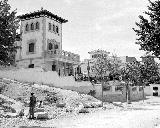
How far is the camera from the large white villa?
41.9 metres

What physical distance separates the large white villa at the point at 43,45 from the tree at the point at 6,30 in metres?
23.9

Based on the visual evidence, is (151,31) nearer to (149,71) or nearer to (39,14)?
(39,14)

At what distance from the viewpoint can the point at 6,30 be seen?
1658cm

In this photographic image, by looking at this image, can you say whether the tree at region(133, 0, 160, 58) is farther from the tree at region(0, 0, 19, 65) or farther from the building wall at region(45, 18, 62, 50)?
the building wall at region(45, 18, 62, 50)

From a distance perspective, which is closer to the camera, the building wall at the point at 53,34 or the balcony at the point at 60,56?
the balcony at the point at 60,56

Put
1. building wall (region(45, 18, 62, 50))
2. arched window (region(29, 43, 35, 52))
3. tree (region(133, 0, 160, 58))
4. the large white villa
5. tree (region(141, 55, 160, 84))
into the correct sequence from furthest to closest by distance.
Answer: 1. tree (region(141, 55, 160, 84))
2. arched window (region(29, 43, 35, 52))
3. building wall (region(45, 18, 62, 50))
4. the large white villa
5. tree (region(133, 0, 160, 58))

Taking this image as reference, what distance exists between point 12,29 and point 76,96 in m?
18.6

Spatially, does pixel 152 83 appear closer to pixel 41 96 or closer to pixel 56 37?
pixel 56 37

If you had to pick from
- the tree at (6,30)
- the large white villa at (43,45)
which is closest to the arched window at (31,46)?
the large white villa at (43,45)

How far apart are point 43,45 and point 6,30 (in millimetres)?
25370

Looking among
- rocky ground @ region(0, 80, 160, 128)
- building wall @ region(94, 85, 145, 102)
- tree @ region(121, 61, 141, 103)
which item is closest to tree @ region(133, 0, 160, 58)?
rocky ground @ region(0, 80, 160, 128)

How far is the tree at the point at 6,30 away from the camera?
16.4 m

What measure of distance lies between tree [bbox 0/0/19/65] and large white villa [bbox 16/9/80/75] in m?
23.9

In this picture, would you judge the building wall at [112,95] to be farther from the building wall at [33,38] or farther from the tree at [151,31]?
the tree at [151,31]
